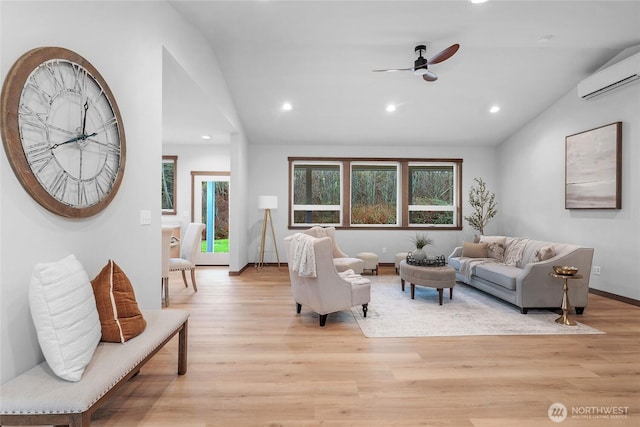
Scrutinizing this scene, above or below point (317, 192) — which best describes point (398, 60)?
above

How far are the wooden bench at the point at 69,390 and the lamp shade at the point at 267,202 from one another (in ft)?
15.6

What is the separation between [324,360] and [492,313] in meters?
2.39

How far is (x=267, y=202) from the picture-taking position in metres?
6.48

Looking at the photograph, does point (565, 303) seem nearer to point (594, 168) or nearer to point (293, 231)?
point (594, 168)

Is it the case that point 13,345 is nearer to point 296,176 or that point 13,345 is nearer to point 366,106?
point 366,106

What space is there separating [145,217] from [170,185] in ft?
16.0

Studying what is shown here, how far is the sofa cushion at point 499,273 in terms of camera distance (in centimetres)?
398

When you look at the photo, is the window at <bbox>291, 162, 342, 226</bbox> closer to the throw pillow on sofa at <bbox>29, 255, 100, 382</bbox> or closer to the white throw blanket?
the white throw blanket

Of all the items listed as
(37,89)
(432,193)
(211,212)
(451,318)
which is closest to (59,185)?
(37,89)

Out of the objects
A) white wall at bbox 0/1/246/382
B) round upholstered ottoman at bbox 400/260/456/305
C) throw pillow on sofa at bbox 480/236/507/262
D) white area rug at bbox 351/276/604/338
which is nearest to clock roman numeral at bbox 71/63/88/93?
white wall at bbox 0/1/246/382

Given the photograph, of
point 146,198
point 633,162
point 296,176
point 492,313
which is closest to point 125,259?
point 146,198

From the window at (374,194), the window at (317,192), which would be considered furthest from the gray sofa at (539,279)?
the window at (317,192)

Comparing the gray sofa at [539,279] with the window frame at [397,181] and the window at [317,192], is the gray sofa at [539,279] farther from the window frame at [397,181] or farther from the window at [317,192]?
the window at [317,192]

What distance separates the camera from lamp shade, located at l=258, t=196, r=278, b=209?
6.47 metres
